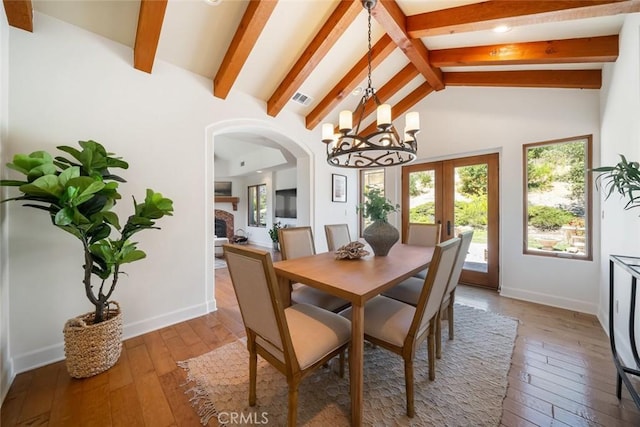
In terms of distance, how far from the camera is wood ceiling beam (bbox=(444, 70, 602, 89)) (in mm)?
2574

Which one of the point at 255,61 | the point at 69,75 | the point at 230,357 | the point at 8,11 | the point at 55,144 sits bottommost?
the point at 230,357

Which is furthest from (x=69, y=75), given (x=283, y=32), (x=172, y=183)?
(x=283, y=32)

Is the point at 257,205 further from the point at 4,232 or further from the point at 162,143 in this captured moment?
the point at 4,232

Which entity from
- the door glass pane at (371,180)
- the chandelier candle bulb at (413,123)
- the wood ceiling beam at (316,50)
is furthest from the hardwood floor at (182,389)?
the door glass pane at (371,180)

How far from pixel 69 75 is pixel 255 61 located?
1.67 meters

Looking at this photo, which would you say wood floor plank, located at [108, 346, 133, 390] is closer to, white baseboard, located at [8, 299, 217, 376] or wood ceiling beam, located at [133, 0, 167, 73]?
white baseboard, located at [8, 299, 217, 376]

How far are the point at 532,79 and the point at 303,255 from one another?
11.2 ft

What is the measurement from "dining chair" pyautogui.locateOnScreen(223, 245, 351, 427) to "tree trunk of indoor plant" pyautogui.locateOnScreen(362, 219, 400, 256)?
87 centimetres

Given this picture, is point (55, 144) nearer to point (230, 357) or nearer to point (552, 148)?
point (230, 357)

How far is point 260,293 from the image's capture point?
1175 millimetres

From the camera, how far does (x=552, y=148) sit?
10.1 ft

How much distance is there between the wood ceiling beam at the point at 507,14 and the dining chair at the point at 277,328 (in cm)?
271

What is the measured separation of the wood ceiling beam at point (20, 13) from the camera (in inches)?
64.9

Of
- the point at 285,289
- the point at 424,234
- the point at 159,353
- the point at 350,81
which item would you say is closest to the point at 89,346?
the point at 159,353
